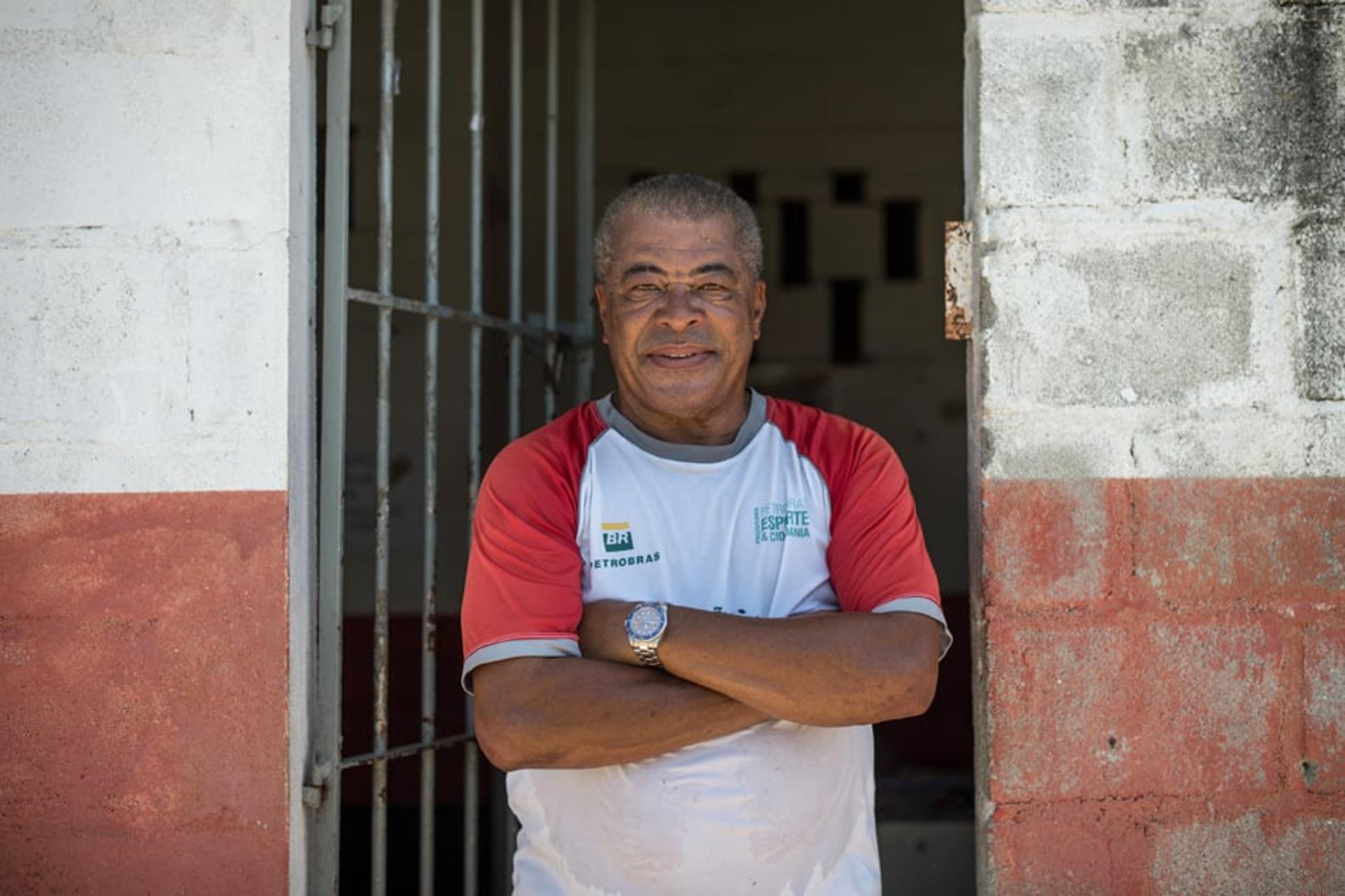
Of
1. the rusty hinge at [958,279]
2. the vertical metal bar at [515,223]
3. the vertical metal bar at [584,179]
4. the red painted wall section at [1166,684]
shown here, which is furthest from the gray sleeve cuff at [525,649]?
the vertical metal bar at [584,179]

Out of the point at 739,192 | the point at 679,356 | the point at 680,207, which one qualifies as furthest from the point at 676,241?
the point at 739,192

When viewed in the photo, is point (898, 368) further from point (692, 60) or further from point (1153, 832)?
point (1153, 832)

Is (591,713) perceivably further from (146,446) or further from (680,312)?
(146,446)

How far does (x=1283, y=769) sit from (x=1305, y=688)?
16cm

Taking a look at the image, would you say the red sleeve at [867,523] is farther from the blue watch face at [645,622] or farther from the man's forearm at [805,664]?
the blue watch face at [645,622]

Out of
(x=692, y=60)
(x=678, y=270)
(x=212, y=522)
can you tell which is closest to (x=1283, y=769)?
(x=678, y=270)

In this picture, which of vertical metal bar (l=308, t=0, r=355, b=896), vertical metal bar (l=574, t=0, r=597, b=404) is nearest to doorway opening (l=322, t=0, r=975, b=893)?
vertical metal bar (l=574, t=0, r=597, b=404)

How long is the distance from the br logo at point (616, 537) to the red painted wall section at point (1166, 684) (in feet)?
2.31

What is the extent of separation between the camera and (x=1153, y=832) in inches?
104

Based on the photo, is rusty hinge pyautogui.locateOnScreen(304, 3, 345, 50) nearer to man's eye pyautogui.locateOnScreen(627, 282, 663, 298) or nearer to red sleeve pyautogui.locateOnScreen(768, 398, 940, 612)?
man's eye pyautogui.locateOnScreen(627, 282, 663, 298)

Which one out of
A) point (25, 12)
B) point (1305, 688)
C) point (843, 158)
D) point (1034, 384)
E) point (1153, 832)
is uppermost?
point (843, 158)

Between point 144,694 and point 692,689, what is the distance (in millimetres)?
1054

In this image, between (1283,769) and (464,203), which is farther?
(464,203)

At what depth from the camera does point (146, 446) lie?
2.60m
